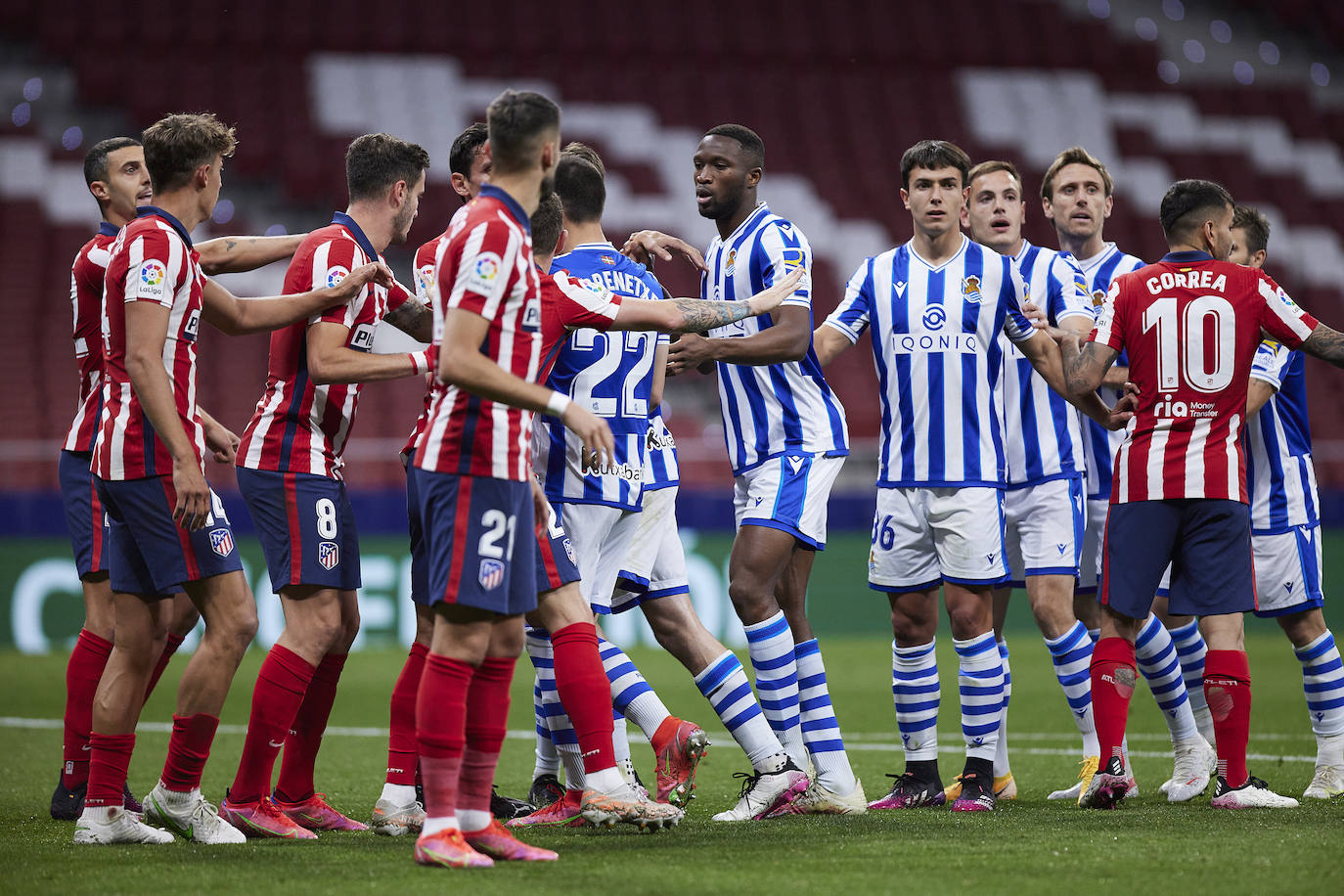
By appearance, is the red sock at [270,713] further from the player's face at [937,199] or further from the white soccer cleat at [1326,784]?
the white soccer cleat at [1326,784]

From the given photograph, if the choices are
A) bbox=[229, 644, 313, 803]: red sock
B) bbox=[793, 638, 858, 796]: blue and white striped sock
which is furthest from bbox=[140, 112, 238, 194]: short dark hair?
bbox=[793, 638, 858, 796]: blue and white striped sock

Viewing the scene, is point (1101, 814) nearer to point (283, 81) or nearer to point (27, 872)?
point (27, 872)

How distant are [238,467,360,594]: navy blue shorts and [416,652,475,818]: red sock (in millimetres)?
1064

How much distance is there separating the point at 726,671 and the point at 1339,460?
11107 millimetres

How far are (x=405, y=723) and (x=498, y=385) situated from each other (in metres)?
1.56

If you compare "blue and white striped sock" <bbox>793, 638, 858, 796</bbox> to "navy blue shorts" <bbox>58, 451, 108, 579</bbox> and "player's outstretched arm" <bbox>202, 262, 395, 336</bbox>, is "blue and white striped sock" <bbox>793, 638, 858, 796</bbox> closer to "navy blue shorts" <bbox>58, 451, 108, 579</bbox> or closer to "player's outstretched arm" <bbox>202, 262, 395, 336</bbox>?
"player's outstretched arm" <bbox>202, 262, 395, 336</bbox>

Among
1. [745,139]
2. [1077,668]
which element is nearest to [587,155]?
[745,139]

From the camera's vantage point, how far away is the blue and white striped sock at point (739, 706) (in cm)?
546

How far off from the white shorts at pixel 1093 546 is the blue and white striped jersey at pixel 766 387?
1.75 meters

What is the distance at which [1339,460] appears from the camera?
14.4 m

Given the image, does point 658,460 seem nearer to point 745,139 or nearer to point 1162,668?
point 745,139

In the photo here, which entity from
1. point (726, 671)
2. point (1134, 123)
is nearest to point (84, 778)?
point (726, 671)

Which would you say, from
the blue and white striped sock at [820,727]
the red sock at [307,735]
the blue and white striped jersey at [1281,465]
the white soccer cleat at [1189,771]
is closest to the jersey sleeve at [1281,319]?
the blue and white striped jersey at [1281,465]

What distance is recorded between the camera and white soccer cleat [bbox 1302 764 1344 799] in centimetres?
582
